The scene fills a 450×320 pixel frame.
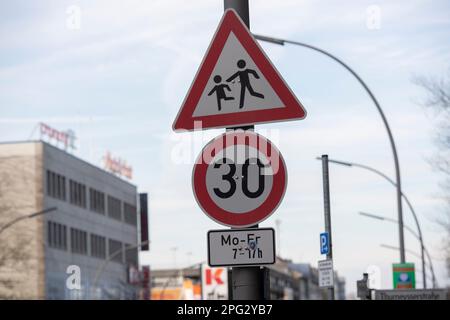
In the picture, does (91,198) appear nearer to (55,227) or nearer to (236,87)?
(55,227)

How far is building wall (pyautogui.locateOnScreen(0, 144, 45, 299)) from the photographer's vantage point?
278 ft

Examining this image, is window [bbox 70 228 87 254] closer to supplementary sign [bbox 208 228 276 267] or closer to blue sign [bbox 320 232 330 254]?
blue sign [bbox 320 232 330 254]

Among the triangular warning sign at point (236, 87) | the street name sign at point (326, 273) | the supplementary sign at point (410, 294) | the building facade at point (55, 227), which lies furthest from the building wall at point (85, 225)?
the triangular warning sign at point (236, 87)

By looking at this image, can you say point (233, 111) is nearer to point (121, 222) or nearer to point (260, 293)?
point (260, 293)

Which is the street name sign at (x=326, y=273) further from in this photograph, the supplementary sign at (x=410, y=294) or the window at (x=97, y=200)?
the window at (x=97, y=200)

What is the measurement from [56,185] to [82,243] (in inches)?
296

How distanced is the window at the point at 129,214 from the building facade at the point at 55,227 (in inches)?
219

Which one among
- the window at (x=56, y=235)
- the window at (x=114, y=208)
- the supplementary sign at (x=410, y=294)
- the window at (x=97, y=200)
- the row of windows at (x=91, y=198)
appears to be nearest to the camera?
the supplementary sign at (x=410, y=294)

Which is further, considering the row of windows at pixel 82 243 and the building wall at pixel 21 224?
the row of windows at pixel 82 243

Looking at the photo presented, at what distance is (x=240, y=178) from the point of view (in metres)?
6.34

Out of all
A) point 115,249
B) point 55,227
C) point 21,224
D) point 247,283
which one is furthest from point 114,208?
point 247,283

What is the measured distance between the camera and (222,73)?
260 inches

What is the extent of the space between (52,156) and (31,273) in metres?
9.91

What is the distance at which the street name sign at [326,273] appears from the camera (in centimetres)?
2130
